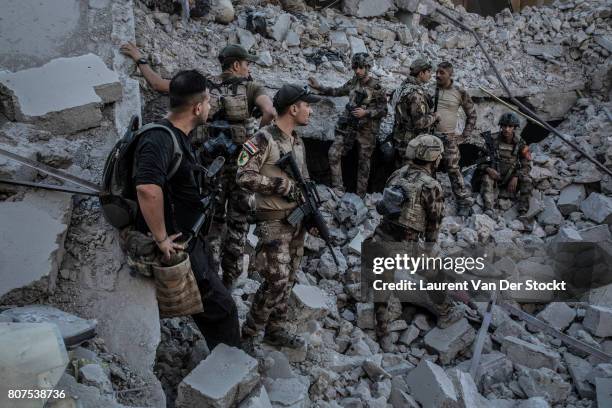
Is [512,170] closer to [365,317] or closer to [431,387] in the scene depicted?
[365,317]

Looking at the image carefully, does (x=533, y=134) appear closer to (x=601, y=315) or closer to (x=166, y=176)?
(x=601, y=315)

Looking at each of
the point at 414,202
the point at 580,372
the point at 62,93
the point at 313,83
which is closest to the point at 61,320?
the point at 62,93

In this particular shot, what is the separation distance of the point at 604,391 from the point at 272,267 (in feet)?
9.05

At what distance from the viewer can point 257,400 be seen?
2.89m

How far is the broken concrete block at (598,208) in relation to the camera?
658cm

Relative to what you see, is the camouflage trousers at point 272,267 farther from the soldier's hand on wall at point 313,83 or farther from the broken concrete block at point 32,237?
the soldier's hand on wall at point 313,83

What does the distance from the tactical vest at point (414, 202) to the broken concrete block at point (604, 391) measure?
1.81m

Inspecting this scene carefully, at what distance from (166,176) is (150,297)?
785 mm

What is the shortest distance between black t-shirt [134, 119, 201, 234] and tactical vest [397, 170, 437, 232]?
1.94 meters

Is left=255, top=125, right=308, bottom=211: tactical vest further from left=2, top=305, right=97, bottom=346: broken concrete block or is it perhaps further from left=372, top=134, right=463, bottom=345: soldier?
left=2, top=305, right=97, bottom=346: broken concrete block

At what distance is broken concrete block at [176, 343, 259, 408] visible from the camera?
2750mm

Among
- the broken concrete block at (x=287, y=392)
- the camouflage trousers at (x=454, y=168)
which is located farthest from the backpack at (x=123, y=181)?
the camouflage trousers at (x=454, y=168)

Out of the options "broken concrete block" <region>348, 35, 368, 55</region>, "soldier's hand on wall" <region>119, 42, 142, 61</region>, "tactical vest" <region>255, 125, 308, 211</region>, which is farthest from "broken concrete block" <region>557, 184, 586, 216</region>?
"soldier's hand on wall" <region>119, 42, 142, 61</region>

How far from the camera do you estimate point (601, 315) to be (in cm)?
477
